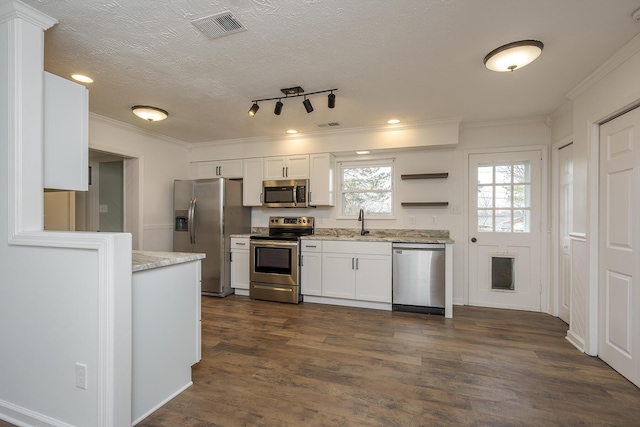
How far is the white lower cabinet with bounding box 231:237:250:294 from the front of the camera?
4531 mm

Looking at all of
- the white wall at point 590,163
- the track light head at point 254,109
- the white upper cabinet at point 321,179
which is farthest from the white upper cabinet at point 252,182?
the white wall at point 590,163

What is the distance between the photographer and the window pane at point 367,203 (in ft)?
14.7

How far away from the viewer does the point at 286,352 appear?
2635mm

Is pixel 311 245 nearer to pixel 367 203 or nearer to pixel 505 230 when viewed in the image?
pixel 367 203

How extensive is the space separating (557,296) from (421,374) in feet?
8.12

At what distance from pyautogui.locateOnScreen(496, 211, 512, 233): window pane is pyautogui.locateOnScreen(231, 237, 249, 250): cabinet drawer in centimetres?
351

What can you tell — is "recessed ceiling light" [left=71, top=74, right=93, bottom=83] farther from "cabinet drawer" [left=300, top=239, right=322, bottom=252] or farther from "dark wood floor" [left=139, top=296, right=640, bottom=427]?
"cabinet drawer" [left=300, top=239, right=322, bottom=252]

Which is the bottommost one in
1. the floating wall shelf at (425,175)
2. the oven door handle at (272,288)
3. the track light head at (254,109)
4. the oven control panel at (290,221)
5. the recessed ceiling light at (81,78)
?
the oven door handle at (272,288)

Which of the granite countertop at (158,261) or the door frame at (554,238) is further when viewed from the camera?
the door frame at (554,238)

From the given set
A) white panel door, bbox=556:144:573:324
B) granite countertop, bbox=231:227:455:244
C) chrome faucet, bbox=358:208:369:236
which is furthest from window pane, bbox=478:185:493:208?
chrome faucet, bbox=358:208:369:236

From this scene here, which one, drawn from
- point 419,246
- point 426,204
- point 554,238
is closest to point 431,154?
point 426,204

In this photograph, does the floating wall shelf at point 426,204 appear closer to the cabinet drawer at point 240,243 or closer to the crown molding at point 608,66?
the crown molding at point 608,66

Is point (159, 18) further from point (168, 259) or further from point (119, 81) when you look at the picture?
point (168, 259)

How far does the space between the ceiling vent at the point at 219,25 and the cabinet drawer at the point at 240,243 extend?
301cm
